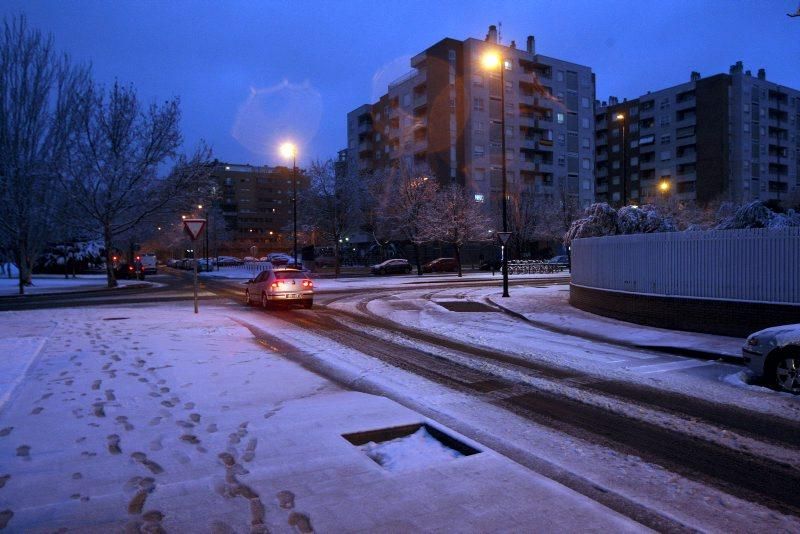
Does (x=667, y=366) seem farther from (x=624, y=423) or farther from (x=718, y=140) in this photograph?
(x=718, y=140)

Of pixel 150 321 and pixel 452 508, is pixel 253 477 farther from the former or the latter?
pixel 150 321

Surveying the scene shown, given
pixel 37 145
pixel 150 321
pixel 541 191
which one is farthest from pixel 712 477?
pixel 541 191

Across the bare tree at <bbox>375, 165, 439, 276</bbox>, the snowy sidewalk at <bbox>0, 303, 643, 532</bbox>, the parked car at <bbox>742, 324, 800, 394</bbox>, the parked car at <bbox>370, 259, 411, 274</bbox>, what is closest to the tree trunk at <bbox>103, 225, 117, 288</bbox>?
the parked car at <bbox>370, 259, 411, 274</bbox>

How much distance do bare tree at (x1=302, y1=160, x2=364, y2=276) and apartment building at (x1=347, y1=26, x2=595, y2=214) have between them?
14538 millimetres

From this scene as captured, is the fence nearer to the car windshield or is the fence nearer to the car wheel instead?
the car wheel

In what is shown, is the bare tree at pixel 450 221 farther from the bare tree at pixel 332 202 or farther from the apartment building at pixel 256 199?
the apartment building at pixel 256 199

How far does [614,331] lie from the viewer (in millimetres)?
13539

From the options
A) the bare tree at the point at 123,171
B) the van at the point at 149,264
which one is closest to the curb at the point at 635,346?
the bare tree at the point at 123,171

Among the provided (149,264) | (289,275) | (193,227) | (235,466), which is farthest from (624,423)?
(149,264)

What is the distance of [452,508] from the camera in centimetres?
396

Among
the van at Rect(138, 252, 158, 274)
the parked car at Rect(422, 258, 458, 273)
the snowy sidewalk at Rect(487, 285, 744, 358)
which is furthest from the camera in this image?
the van at Rect(138, 252, 158, 274)

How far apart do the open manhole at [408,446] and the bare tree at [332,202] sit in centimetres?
3882

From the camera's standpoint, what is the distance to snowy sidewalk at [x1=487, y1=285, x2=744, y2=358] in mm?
11023

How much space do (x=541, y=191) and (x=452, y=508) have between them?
68.6 metres
